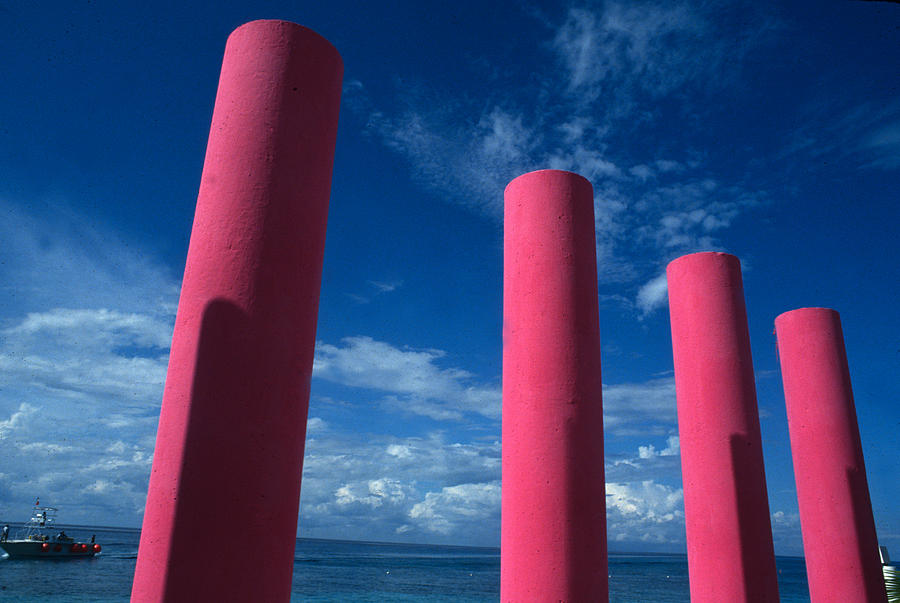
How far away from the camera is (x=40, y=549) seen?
57594 millimetres

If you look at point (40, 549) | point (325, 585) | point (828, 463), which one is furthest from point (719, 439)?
point (40, 549)

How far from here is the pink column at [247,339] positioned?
11.4ft

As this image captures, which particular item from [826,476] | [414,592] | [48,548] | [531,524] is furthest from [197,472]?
[48,548]

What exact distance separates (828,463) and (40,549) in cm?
6648

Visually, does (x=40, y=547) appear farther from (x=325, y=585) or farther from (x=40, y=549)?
(x=325, y=585)

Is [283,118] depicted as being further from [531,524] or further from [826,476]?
[826,476]

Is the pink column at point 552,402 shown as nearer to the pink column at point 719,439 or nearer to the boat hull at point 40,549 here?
the pink column at point 719,439

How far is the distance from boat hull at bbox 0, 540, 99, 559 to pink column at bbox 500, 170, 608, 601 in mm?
63827

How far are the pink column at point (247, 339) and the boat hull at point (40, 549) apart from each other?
6465 centimetres

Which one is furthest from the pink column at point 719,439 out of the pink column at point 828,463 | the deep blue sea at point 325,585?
the deep blue sea at point 325,585

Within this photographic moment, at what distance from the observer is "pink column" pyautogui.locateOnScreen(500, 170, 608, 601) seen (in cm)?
567

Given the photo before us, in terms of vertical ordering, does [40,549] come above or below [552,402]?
below

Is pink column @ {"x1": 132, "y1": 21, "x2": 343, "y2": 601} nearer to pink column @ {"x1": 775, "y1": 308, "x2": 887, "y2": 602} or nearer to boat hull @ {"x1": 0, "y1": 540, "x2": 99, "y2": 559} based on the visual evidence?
pink column @ {"x1": 775, "y1": 308, "x2": 887, "y2": 602}

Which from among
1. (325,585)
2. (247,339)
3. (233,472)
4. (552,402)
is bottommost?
(325,585)
